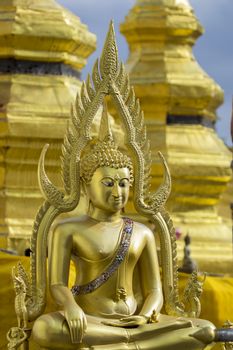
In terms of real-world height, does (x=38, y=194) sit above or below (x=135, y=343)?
below

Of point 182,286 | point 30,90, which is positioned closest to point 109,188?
point 182,286

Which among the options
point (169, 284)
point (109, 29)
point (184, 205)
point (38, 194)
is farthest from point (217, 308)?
point (184, 205)

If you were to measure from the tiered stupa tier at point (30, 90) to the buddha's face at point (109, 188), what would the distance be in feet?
18.9

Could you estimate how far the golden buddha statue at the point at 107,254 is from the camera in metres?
9.14

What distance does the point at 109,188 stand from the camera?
9.47m

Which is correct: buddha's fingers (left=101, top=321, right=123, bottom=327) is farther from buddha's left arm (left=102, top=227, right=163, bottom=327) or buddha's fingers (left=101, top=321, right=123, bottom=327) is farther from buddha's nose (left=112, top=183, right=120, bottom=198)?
buddha's nose (left=112, top=183, right=120, bottom=198)

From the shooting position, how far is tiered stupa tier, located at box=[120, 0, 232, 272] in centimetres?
1920

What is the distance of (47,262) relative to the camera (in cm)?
947

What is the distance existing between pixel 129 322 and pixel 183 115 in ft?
36.2

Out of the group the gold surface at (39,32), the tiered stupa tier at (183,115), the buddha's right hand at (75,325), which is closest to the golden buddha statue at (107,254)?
the buddha's right hand at (75,325)

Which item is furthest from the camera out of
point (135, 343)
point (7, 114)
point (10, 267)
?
point (7, 114)

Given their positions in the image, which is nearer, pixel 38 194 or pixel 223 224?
pixel 38 194

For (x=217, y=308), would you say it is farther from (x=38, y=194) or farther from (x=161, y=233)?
(x=38, y=194)

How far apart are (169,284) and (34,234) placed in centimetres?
74
